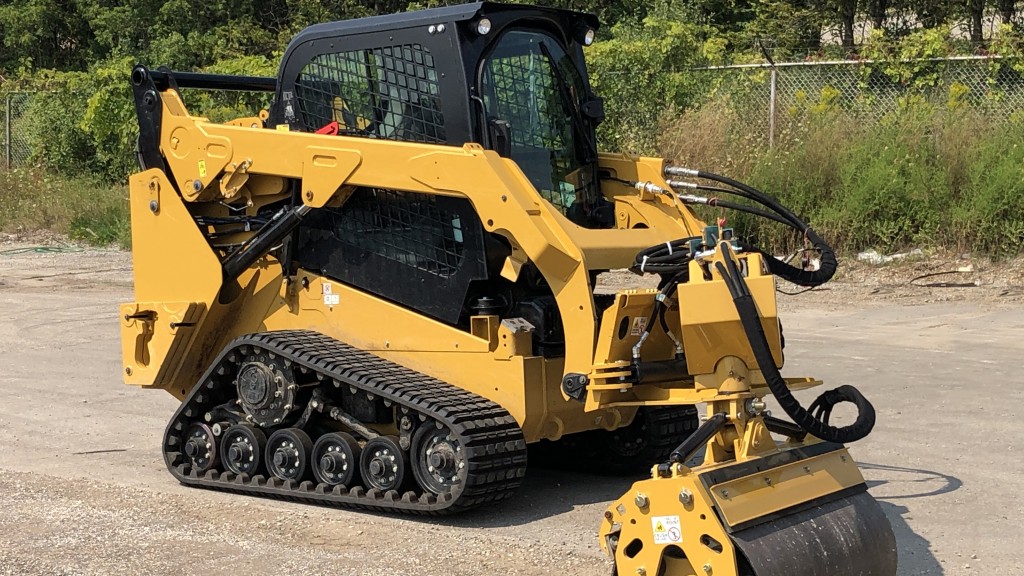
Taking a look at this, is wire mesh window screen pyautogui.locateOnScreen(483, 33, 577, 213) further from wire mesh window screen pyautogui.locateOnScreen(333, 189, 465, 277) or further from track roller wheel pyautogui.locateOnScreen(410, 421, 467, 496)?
track roller wheel pyautogui.locateOnScreen(410, 421, 467, 496)

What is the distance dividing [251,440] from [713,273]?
2981 mm

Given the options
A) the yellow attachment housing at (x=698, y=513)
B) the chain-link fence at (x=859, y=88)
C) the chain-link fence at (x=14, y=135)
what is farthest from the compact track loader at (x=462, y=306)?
the chain-link fence at (x=14, y=135)

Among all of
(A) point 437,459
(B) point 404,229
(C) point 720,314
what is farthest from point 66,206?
(C) point 720,314

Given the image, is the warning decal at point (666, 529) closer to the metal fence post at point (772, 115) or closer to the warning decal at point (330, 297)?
the warning decal at point (330, 297)

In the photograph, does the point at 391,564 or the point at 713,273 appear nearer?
the point at 713,273

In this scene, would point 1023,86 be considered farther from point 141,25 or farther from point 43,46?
point 43,46

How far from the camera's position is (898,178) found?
14.7 meters

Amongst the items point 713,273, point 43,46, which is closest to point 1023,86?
point 713,273

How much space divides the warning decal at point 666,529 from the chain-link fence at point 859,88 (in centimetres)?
1182

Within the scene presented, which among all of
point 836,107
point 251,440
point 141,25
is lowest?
point 251,440

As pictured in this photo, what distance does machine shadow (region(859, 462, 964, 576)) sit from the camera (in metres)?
5.77

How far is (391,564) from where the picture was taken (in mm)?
5805

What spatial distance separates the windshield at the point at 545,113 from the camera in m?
6.85

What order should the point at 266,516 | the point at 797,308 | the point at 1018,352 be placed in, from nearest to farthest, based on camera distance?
the point at 266,516
the point at 1018,352
the point at 797,308
